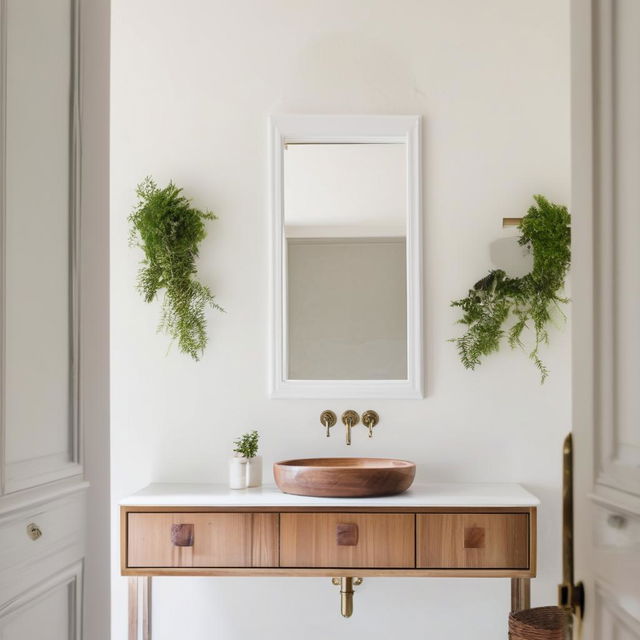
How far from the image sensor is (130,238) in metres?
3.17

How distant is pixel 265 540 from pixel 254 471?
0.32 metres

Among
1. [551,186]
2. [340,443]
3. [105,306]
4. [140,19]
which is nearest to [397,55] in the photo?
[551,186]

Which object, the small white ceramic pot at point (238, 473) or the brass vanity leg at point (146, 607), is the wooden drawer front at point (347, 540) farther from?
the brass vanity leg at point (146, 607)

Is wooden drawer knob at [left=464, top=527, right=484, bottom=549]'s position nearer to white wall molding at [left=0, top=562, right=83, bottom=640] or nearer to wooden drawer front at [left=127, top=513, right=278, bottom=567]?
wooden drawer front at [left=127, top=513, right=278, bottom=567]

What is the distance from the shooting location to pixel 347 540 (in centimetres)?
267

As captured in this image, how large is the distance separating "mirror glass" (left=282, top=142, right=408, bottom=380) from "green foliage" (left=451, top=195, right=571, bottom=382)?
0.26 metres

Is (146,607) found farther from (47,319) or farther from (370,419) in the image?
(47,319)

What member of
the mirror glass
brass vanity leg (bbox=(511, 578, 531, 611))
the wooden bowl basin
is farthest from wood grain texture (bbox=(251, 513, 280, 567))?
brass vanity leg (bbox=(511, 578, 531, 611))

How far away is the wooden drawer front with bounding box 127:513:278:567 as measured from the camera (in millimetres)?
2686

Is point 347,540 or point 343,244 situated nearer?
point 347,540

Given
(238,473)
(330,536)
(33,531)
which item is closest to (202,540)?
(238,473)

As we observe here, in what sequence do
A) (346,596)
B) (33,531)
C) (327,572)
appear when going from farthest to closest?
(346,596) < (327,572) < (33,531)

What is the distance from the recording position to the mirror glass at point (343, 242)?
125 inches

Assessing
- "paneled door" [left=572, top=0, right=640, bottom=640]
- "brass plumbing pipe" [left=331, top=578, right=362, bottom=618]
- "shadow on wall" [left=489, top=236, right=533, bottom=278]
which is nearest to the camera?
"paneled door" [left=572, top=0, right=640, bottom=640]
